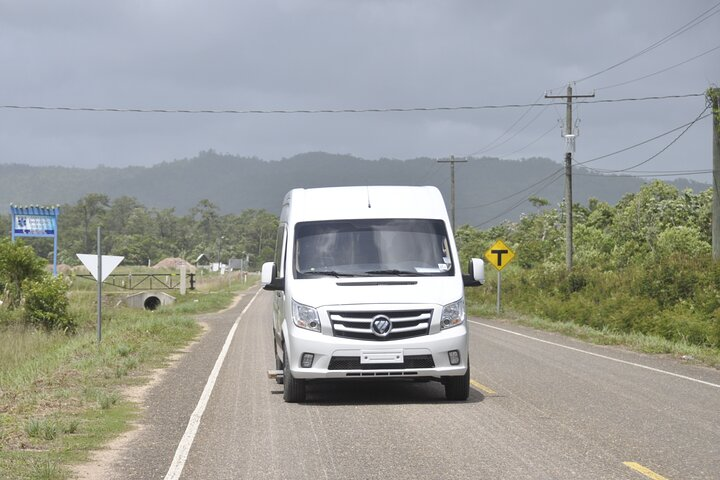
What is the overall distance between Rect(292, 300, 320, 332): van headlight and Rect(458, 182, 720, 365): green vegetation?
10004 millimetres

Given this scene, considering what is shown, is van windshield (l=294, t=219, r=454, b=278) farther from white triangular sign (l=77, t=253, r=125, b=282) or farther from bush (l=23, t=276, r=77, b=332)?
bush (l=23, t=276, r=77, b=332)

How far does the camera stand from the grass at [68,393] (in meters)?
8.60

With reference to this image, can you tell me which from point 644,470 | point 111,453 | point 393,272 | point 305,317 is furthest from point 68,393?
point 644,470

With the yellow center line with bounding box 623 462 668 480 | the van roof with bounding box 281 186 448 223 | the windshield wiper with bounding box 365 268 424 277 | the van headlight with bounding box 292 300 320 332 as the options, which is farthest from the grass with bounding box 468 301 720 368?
the yellow center line with bounding box 623 462 668 480

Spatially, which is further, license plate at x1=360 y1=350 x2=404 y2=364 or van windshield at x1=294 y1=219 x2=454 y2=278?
van windshield at x1=294 y1=219 x2=454 y2=278

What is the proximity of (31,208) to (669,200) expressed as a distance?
46.4 m

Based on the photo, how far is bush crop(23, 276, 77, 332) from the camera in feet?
107

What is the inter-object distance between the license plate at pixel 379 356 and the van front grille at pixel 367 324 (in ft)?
0.54

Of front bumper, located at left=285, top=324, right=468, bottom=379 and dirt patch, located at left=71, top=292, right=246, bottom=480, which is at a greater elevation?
front bumper, located at left=285, top=324, right=468, bottom=379

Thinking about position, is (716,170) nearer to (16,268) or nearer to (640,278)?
(640,278)

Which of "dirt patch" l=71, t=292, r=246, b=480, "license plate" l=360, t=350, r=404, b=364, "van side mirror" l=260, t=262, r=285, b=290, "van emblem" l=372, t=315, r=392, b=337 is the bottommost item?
"dirt patch" l=71, t=292, r=246, b=480

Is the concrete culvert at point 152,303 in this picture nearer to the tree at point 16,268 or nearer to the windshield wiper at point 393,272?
the tree at point 16,268

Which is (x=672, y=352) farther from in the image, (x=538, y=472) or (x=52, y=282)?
(x=52, y=282)

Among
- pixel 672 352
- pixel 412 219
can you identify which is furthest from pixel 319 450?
pixel 672 352
